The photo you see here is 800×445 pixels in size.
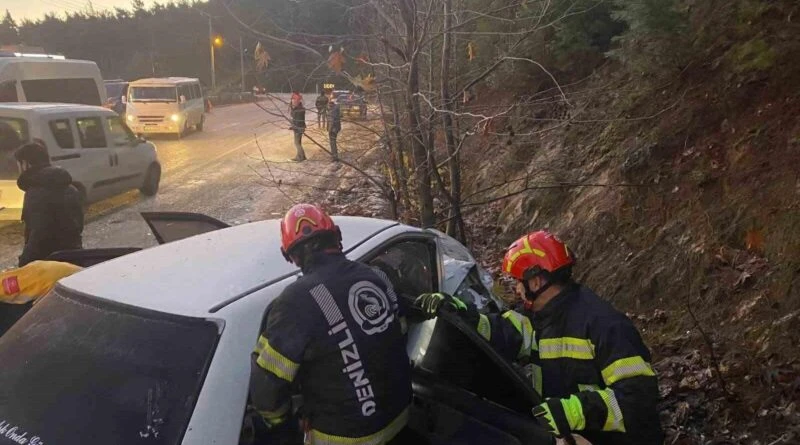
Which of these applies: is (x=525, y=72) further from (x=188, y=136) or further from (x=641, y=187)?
(x=188, y=136)

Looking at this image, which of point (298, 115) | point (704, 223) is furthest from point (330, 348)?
point (298, 115)

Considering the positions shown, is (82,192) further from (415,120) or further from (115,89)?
(115,89)

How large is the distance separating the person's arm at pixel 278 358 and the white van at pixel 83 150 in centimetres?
881

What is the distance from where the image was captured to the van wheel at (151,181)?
1315 centimetres

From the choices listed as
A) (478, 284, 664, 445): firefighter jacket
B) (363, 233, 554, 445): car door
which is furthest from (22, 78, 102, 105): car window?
(478, 284, 664, 445): firefighter jacket

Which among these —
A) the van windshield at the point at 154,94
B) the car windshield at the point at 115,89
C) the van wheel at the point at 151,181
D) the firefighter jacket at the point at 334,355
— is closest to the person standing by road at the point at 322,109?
the firefighter jacket at the point at 334,355

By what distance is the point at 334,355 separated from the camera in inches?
95.3

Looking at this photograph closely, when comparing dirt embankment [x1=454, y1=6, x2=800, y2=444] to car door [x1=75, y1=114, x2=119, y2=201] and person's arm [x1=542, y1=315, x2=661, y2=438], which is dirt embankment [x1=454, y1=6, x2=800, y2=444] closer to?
person's arm [x1=542, y1=315, x2=661, y2=438]

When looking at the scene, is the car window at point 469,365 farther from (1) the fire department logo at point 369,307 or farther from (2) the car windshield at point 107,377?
(2) the car windshield at point 107,377

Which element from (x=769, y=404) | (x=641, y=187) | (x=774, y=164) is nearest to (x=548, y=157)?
(x=641, y=187)

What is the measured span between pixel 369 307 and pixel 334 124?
6.03 metres

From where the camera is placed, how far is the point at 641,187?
22.6ft

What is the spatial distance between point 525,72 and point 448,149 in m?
5.34

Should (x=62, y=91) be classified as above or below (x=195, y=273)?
below
